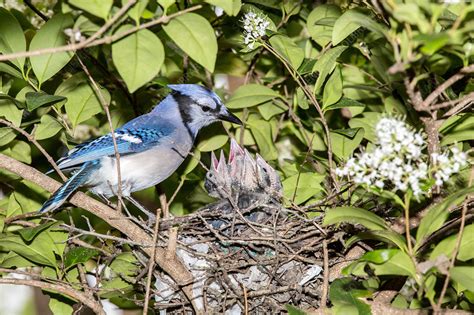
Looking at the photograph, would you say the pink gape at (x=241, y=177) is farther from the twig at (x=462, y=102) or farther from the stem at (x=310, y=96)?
the twig at (x=462, y=102)

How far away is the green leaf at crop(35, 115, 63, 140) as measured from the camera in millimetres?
2762

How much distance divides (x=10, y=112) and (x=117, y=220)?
0.53m

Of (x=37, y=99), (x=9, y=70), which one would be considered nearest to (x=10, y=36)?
(x=9, y=70)

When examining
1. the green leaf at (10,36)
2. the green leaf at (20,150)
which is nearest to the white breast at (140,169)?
the green leaf at (20,150)

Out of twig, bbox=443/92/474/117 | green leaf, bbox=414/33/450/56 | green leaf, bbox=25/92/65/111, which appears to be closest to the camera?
green leaf, bbox=414/33/450/56

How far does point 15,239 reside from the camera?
2656 mm

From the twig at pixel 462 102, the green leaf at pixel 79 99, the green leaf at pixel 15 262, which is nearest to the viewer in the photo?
the twig at pixel 462 102

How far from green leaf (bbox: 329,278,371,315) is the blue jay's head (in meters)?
1.04

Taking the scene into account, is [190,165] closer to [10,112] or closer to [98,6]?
[10,112]

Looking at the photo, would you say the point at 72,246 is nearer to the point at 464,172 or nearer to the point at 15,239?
the point at 15,239

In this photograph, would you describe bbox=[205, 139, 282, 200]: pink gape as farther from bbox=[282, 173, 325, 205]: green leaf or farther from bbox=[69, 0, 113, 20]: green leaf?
bbox=[69, 0, 113, 20]: green leaf

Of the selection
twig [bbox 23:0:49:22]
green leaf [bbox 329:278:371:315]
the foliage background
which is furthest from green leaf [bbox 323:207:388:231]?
twig [bbox 23:0:49:22]

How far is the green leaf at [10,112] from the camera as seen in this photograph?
8.66ft

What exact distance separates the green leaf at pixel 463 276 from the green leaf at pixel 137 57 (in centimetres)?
86
